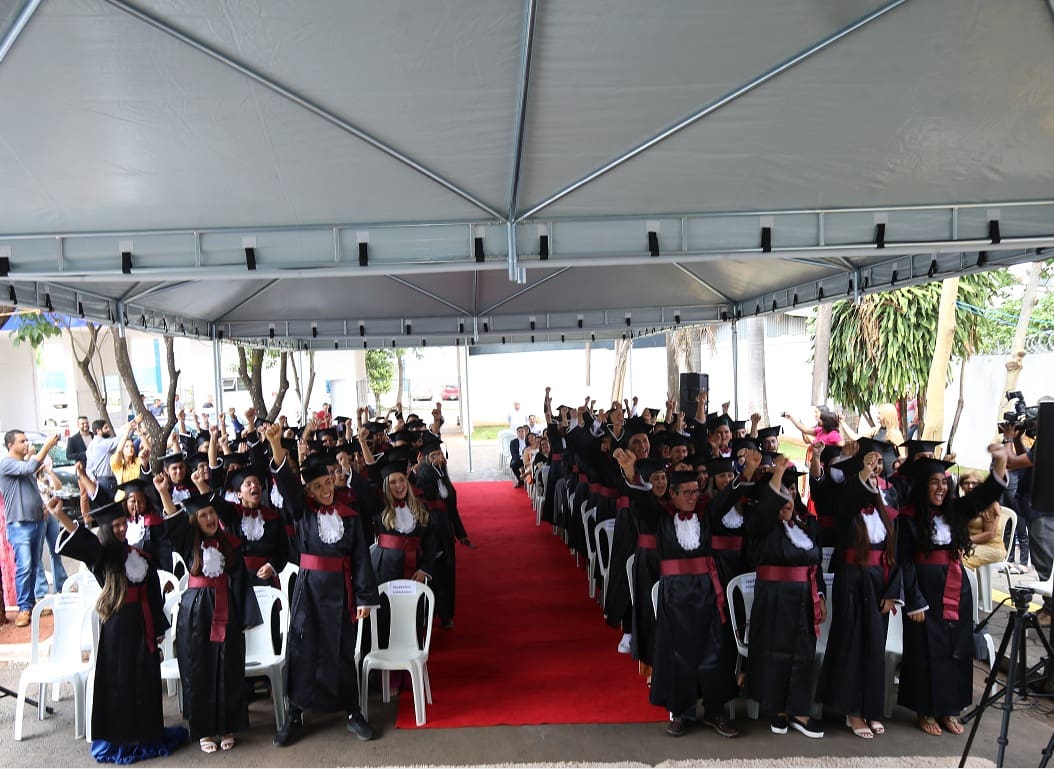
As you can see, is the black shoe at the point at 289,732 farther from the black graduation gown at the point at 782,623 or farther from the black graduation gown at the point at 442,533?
the black graduation gown at the point at 782,623

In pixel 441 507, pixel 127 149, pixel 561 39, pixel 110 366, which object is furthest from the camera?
pixel 110 366

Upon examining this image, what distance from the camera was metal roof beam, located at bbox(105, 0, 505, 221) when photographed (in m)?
3.10

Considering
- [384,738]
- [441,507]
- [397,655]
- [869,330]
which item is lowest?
[384,738]

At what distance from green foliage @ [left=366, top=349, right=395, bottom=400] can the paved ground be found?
82.6 ft

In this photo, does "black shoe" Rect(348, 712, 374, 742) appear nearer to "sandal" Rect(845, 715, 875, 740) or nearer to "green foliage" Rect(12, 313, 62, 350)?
"sandal" Rect(845, 715, 875, 740)

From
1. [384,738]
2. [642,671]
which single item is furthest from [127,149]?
[642,671]

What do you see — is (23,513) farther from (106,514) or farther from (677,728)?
(677,728)

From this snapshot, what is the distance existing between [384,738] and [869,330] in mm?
11970

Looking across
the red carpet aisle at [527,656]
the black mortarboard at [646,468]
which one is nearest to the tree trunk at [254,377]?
the red carpet aisle at [527,656]

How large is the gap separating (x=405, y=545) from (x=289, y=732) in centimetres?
131

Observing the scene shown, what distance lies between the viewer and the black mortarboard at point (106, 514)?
3828mm

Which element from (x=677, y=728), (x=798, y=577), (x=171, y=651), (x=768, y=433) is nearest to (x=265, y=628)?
(x=171, y=651)

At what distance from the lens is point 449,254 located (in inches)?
204

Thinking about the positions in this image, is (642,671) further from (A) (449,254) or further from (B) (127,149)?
(B) (127,149)
